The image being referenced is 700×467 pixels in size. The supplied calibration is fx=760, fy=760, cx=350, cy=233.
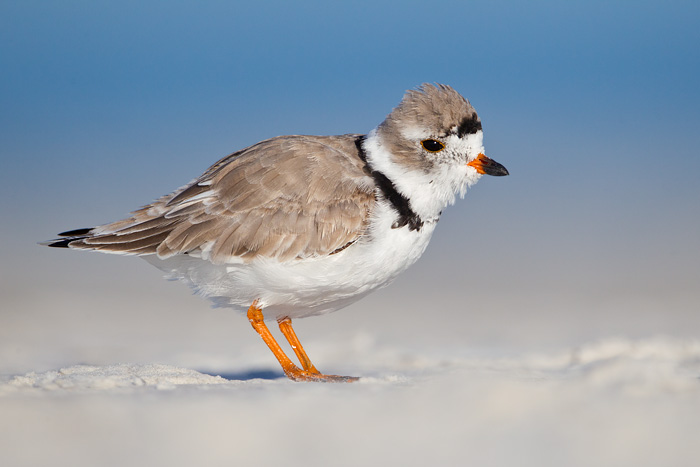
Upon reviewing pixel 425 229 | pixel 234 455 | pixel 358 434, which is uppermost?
pixel 425 229

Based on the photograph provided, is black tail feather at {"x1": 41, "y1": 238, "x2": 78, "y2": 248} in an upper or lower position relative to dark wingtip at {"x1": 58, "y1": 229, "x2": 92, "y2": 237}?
lower

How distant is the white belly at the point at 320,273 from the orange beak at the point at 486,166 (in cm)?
56

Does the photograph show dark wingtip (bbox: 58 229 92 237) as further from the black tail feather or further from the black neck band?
the black neck band

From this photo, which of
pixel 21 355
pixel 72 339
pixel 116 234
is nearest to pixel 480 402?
pixel 116 234

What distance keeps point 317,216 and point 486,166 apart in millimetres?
1330

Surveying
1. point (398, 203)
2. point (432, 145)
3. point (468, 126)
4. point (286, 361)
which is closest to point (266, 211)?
point (398, 203)

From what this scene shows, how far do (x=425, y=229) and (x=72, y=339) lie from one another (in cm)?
480

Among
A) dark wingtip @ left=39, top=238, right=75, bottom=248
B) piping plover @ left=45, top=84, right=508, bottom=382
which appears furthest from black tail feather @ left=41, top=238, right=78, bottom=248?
piping plover @ left=45, top=84, right=508, bottom=382

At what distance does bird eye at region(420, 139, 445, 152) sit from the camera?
5699mm

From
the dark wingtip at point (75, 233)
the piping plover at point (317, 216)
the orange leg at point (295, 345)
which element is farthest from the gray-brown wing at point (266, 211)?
the orange leg at point (295, 345)

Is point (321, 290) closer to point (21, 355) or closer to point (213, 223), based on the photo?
point (213, 223)

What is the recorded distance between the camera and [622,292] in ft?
37.4

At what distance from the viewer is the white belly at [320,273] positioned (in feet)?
18.0

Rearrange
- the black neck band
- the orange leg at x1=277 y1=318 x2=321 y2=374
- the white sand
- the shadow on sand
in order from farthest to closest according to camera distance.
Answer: the shadow on sand, the orange leg at x1=277 y1=318 x2=321 y2=374, the black neck band, the white sand
